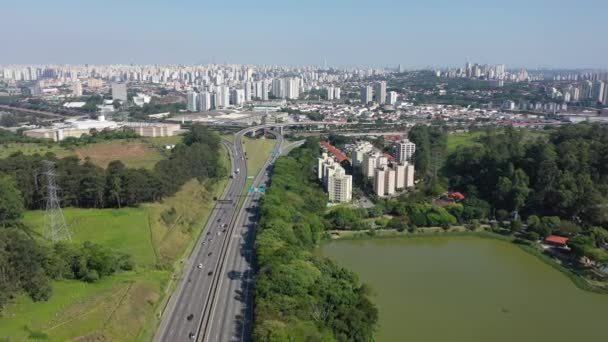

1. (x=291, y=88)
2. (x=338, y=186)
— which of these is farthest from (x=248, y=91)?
(x=338, y=186)

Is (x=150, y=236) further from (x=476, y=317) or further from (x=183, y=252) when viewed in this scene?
(x=476, y=317)

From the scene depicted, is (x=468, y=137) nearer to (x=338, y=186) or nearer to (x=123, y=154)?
(x=338, y=186)

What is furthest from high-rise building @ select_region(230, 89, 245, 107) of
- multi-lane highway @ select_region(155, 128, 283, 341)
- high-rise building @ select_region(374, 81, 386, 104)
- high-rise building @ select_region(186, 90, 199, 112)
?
multi-lane highway @ select_region(155, 128, 283, 341)

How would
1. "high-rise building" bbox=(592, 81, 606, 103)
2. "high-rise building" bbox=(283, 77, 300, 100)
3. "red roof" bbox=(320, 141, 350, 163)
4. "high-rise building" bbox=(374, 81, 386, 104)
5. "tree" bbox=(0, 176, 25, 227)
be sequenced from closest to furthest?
"tree" bbox=(0, 176, 25, 227), "red roof" bbox=(320, 141, 350, 163), "high-rise building" bbox=(592, 81, 606, 103), "high-rise building" bbox=(374, 81, 386, 104), "high-rise building" bbox=(283, 77, 300, 100)

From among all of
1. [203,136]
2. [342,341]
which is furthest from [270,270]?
[203,136]

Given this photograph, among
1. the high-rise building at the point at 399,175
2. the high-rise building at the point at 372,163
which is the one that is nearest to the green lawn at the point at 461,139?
the high-rise building at the point at 372,163

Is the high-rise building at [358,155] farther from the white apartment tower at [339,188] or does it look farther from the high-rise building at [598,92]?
the high-rise building at [598,92]

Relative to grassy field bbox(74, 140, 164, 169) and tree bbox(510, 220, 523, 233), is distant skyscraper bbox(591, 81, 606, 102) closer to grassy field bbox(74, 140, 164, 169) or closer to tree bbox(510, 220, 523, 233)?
A: tree bbox(510, 220, 523, 233)
